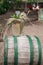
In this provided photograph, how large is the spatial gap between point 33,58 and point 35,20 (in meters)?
8.47

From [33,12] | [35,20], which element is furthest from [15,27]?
[33,12]

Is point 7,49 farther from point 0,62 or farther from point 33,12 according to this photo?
point 33,12

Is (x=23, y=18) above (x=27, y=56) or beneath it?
above

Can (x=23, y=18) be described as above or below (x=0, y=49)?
above

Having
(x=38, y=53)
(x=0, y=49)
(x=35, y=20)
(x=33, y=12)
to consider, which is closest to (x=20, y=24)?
(x=0, y=49)

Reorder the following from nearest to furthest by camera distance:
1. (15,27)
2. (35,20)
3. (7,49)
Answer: (7,49)
(15,27)
(35,20)

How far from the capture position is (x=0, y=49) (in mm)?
5078

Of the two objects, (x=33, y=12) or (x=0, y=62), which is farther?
(x=33, y=12)

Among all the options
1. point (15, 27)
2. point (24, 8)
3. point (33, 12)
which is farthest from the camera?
point (24, 8)

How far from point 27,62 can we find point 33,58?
0.47ft

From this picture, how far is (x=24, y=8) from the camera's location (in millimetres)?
14984

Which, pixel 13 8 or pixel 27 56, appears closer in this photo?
pixel 27 56

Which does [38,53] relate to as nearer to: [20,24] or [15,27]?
[20,24]

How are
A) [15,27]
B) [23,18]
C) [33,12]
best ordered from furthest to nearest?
[33,12]
[15,27]
[23,18]
